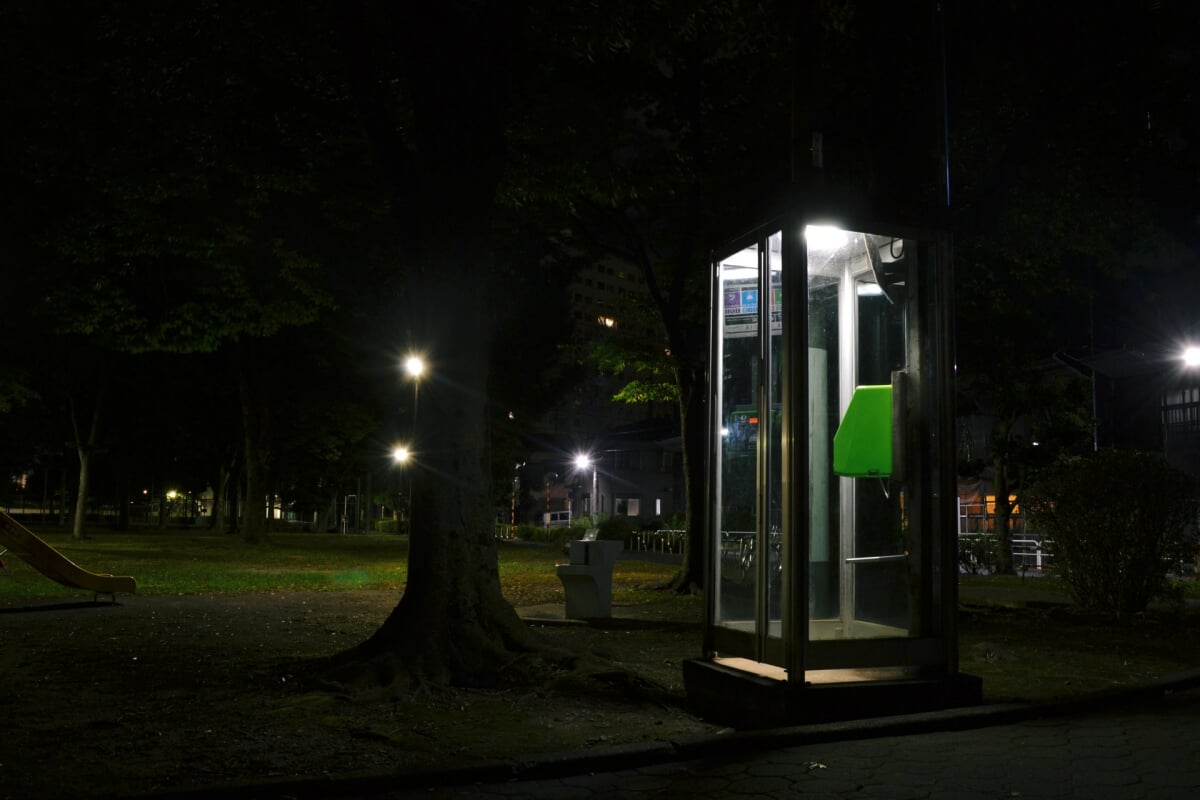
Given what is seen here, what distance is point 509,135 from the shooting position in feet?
46.9

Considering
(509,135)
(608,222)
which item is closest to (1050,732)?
(509,135)

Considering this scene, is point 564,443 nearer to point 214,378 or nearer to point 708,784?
point 214,378

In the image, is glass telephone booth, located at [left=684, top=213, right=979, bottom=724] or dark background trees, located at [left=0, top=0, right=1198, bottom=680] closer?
glass telephone booth, located at [left=684, top=213, right=979, bottom=724]

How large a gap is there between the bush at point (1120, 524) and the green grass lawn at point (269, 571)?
6921mm

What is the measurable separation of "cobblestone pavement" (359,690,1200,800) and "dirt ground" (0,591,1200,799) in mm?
529

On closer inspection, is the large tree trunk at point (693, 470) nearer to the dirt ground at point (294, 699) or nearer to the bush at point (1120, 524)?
the dirt ground at point (294, 699)

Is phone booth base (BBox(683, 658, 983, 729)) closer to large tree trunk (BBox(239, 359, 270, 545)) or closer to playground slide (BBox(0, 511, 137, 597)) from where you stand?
playground slide (BBox(0, 511, 137, 597))

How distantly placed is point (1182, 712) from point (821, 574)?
2.82 meters

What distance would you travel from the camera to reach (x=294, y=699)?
25.7ft

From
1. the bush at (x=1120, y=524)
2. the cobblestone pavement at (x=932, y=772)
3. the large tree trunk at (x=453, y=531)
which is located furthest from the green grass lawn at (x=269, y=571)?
the cobblestone pavement at (x=932, y=772)

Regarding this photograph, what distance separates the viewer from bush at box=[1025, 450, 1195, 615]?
14047 mm

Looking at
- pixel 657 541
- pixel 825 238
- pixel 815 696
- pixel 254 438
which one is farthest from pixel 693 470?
pixel 254 438

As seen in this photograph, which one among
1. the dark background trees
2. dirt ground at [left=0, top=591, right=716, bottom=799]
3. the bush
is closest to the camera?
dirt ground at [left=0, top=591, right=716, bottom=799]

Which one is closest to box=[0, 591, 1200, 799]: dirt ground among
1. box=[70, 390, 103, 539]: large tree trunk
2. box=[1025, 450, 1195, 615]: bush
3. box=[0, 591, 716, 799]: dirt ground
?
box=[0, 591, 716, 799]: dirt ground
